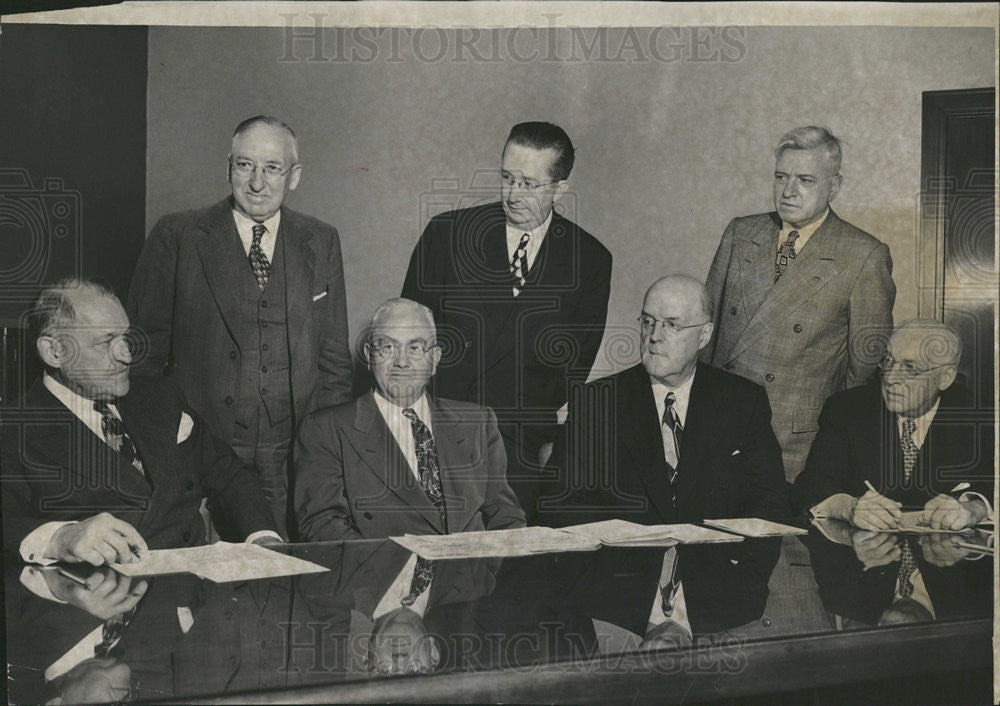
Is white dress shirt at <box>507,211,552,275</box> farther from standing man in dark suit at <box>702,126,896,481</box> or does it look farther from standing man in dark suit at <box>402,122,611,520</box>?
standing man in dark suit at <box>702,126,896,481</box>

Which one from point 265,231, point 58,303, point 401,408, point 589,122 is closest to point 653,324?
point 589,122

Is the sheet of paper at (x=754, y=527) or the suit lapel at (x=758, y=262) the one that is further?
the suit lapel at (x=758, y=262)

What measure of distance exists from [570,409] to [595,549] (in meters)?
0.72

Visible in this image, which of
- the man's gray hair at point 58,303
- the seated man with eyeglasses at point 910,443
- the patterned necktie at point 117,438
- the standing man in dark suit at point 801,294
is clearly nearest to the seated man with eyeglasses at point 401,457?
the patterned necktie at point 117,438

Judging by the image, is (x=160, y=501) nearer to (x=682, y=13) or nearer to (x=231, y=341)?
(x=231, y=341)

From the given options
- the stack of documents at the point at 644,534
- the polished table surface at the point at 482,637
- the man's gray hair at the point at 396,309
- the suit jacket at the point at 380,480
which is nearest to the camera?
the polished table surface at the point at 482,637

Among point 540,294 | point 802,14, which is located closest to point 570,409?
point 540,294

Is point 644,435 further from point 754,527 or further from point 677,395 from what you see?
point 754,527

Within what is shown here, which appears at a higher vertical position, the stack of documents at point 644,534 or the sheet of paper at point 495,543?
the stack of documents at point 644,534

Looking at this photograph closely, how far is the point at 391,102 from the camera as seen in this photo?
167 inches

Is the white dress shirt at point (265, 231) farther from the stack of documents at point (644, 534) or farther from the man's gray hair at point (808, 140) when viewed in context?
the man's gray hair at point (808, 140)

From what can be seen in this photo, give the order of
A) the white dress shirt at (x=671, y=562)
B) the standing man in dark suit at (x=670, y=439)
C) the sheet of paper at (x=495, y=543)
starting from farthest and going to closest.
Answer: the standing man in dark suit at (x=670, y=439), the sheet of paper at (x=495, y=543), the white dress shirt at (x=671, y=562)

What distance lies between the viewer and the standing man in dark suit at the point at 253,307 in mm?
4094

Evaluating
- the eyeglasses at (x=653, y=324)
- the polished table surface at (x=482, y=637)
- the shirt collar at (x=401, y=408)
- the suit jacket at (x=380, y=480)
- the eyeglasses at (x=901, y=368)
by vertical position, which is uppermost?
the eyeglasses at (x=653, y=324)
